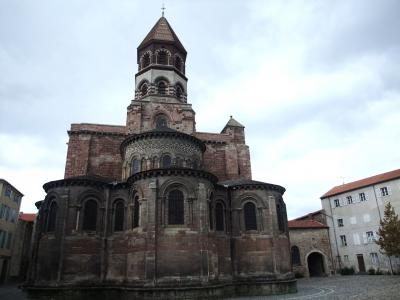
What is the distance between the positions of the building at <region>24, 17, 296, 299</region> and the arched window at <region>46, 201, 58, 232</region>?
65mm

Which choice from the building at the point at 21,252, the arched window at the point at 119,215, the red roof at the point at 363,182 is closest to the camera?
the arched window at the point at 119,215

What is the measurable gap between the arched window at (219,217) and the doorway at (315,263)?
70.6ft

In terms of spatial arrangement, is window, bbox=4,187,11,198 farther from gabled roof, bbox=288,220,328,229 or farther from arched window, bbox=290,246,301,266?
arched window, bbox=290,246,301,266

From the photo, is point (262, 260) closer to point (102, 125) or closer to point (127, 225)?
point (127, 225)

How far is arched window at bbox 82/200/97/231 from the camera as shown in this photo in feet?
70.3

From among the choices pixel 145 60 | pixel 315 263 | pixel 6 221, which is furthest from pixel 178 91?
pixel 315 263

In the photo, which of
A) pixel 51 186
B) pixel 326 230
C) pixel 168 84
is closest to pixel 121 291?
pixel 51 186

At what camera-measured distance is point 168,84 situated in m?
32.3

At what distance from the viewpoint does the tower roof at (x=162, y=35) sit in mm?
33609

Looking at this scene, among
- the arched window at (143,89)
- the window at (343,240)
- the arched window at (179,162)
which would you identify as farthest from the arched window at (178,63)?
the window at (343,240)

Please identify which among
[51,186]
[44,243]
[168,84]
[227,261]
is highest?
[168,84]

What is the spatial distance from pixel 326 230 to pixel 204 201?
2582 centimetres

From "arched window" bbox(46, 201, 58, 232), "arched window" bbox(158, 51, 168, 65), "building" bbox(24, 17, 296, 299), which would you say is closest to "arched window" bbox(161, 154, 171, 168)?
"building" bbox(24, 17, 296, 299)

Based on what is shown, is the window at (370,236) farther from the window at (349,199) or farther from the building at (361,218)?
the window at (349,199)
